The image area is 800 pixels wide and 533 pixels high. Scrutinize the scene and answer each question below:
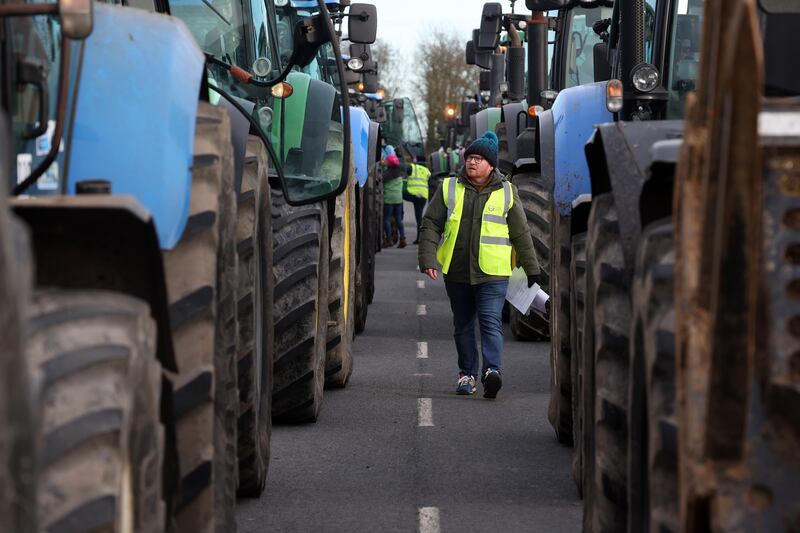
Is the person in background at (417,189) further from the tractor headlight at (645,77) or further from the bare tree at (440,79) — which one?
the bare tree at (440,79)

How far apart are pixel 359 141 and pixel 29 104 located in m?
8.21

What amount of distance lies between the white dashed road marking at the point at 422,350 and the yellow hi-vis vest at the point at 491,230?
2.21 m

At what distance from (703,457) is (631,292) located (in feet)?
4.95

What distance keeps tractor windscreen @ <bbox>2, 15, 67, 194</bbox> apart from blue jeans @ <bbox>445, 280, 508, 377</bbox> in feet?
20.8

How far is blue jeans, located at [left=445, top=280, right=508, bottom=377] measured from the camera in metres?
10.7

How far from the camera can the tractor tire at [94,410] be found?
317cm

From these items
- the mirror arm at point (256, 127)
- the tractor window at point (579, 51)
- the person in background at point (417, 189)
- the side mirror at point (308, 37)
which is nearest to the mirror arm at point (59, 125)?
the mirror arm at point (256, 127)

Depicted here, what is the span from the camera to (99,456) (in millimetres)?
3271

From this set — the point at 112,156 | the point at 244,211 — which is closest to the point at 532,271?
the point at 244,211

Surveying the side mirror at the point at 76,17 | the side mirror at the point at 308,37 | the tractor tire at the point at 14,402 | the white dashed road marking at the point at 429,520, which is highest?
the side mirror at the point at 76,17

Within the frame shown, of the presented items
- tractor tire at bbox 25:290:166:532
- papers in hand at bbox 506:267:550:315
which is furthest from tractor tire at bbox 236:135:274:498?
papers in hand at bbox 506:267:550:315

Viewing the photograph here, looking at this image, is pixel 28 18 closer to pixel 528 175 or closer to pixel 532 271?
pixel 532 271

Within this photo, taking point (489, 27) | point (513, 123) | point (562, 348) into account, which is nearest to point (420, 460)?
point (562, 348)

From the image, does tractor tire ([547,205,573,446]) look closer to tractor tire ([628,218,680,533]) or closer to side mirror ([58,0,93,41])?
tractor tire ([628,218,680,533])
